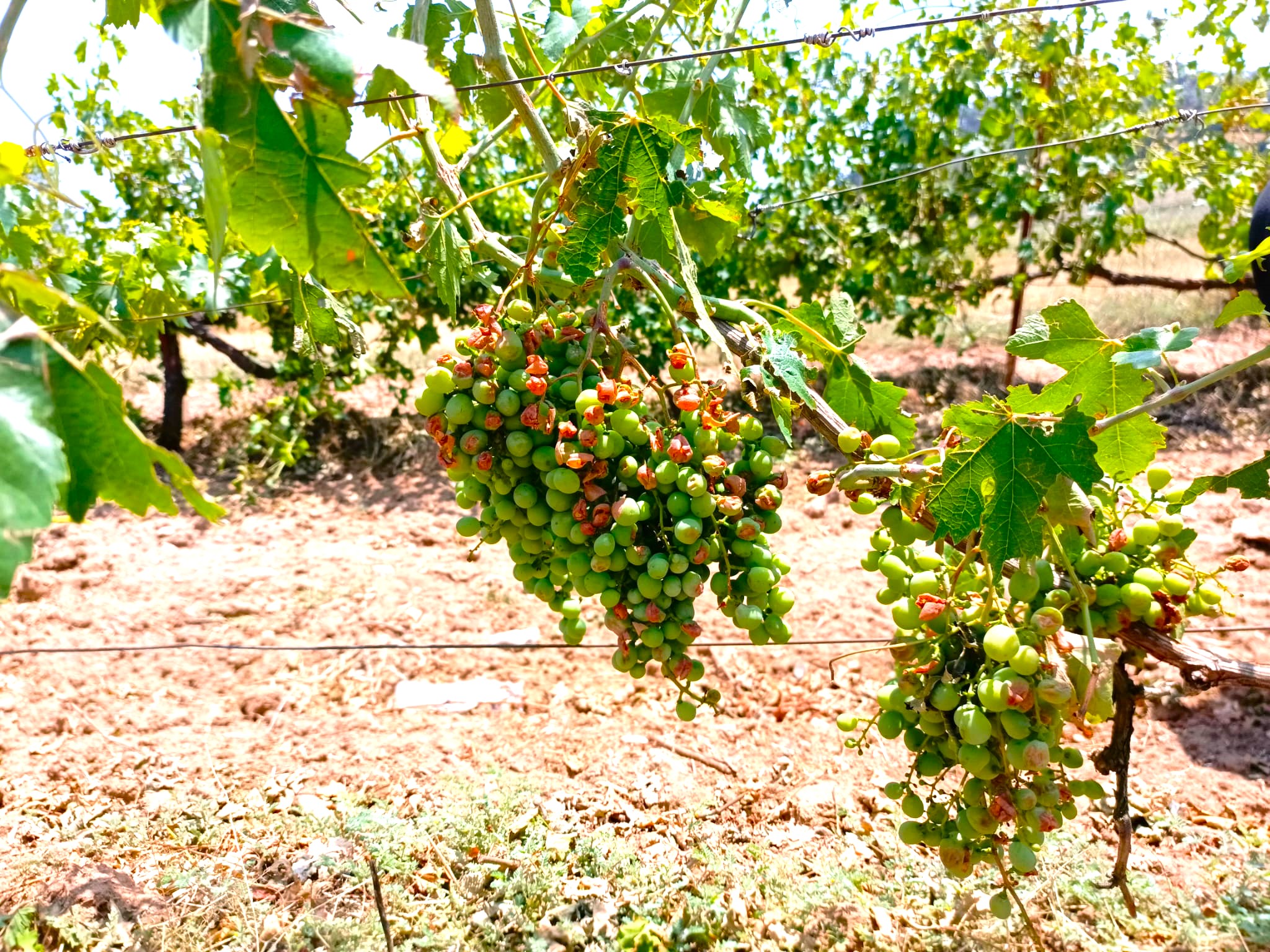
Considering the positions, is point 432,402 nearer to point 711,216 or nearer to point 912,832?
point 711,216

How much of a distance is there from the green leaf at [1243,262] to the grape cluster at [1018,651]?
337 millimetres

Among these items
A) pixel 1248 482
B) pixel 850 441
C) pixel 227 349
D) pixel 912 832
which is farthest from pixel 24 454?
pixel 227 349

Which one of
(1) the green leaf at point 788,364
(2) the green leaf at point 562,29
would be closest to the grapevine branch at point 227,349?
(2) the green leaf at point 562,29

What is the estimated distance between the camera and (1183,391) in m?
1.17

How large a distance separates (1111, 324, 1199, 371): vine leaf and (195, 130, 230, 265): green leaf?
123 centimetres

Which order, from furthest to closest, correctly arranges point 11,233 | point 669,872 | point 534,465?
1. point 669,872
2. point 11,233
3. point 534,465

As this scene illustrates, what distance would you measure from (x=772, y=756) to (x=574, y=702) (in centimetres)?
76

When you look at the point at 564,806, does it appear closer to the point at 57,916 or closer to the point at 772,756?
the point at 772,756

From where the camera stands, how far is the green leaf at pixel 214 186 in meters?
0.87

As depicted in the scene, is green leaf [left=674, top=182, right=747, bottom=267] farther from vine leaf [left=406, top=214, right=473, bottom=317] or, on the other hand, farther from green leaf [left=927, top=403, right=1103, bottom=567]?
green leaf [left=927, top=403, right=1103, bottom=567]

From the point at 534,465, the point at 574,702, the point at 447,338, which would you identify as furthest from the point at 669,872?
the point at 447,338

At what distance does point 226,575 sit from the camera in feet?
14.3

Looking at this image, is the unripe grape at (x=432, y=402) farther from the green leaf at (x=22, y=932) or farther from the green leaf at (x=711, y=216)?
the green leaf at (x=22, y=932)

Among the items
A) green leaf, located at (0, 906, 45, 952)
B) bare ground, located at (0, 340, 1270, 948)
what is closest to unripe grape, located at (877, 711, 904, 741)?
bare ground, located at (0, 340, 1270, 948)
